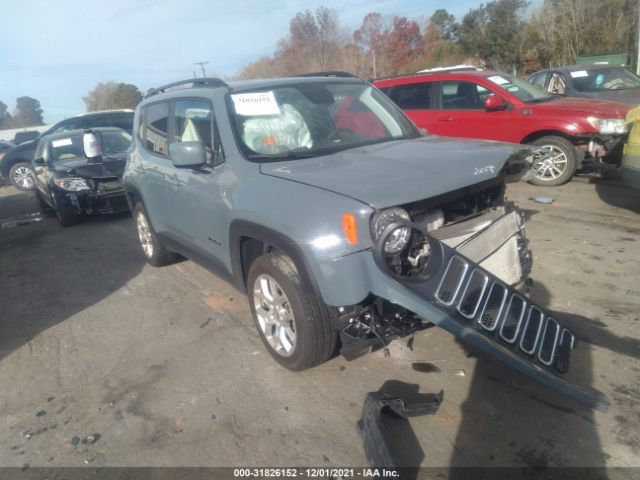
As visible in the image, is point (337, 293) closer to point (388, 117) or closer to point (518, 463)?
point (518, 463)

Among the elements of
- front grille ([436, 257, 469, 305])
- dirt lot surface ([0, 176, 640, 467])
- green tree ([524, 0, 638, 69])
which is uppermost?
green tree ([524, 0, 638, 69])

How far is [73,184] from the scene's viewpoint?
308 inches

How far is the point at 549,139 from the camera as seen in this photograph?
712cm

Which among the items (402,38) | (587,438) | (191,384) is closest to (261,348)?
(191,384)

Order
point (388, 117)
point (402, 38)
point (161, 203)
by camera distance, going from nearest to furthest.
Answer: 1. point (388, 117)
2. point (161, 203)
3. point (402, 38)

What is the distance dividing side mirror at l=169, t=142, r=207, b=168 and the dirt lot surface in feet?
4.59

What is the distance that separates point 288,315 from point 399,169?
115 centimetres

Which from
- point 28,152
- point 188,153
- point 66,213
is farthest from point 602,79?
point 28,152

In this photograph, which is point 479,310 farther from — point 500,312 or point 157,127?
point 157,127

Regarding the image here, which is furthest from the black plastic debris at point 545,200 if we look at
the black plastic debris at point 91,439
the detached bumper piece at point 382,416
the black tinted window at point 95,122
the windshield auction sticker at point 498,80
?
the black tinted window at point 95,122

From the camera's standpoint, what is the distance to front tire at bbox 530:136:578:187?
7031 mm

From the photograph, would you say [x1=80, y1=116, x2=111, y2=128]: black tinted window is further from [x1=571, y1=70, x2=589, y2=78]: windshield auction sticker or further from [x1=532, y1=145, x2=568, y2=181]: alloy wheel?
[x1=571, y1=70, x2=589, y2=78]: windshield auction sticker

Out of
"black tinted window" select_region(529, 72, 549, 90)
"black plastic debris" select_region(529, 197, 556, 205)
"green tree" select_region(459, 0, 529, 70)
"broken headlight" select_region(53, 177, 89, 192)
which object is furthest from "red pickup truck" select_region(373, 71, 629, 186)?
"green tree" select_region(459, 0, 529, 70)

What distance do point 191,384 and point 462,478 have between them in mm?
1817
